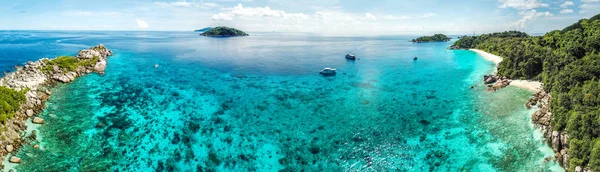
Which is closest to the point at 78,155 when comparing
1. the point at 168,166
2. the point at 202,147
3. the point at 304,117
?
the point at 168,166

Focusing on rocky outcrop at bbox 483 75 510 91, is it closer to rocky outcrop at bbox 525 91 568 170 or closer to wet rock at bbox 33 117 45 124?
rocky outcrop at bbox 525 91 568 170

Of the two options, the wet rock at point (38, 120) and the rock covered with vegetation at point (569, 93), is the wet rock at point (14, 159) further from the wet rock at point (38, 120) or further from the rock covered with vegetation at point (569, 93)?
the rock covered with vegetation at point (569, 93)

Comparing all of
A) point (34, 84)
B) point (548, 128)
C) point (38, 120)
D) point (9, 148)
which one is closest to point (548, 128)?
point (548, 128)

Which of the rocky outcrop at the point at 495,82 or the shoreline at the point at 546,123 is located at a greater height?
the rocky outcrop at the point at 495,82

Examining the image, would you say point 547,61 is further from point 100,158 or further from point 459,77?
point 100,158

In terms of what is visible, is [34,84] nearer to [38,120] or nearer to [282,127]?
[38,120]

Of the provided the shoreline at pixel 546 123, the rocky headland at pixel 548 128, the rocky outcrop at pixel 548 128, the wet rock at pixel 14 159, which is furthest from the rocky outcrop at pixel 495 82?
the wet rock at pixel 14 159
